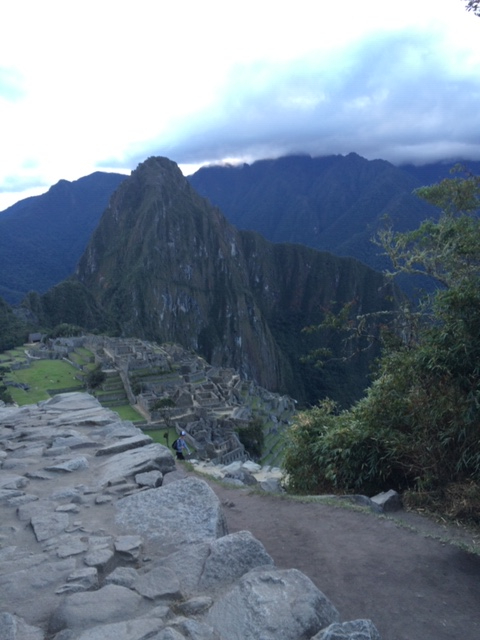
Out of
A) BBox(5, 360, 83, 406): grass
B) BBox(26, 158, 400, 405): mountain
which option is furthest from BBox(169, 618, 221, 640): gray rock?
BBox(26, 158, 400, 405): mountain

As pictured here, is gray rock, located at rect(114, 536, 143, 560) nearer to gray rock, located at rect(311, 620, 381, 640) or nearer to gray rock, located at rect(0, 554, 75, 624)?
gray rock, located at rect(0, 554, 75, 624)

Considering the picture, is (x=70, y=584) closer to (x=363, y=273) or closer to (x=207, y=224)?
(x=207, y=224)

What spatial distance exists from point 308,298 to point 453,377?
134856 millimetres

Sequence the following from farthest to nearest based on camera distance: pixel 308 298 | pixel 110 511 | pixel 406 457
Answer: pixel 308 298 < pixel 406 457 < pixel 110 511

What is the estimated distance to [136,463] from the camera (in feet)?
15.3

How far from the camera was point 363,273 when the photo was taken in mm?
125938

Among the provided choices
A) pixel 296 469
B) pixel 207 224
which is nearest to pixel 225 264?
pixel 207 224

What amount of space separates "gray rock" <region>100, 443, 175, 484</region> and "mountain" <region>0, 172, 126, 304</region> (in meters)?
104

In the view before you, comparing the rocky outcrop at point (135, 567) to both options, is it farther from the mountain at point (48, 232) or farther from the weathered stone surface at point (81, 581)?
the mountain at point (48, 232)

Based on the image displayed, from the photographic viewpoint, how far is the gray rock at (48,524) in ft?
11.2

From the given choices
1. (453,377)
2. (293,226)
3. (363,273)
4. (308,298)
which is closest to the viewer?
(453,377)

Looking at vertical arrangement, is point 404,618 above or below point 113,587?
below

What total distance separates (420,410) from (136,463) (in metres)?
2.74

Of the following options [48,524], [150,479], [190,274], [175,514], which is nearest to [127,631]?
[175,514]
